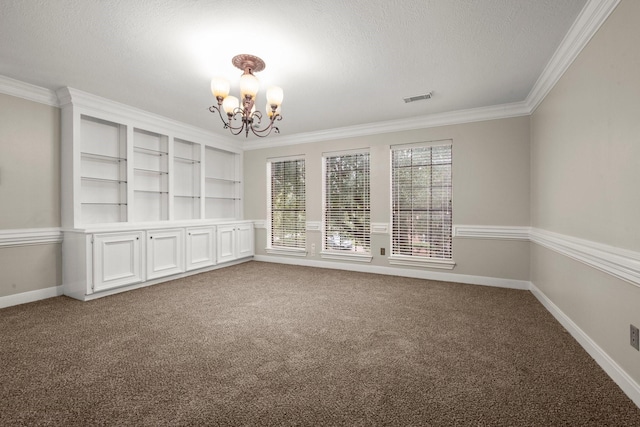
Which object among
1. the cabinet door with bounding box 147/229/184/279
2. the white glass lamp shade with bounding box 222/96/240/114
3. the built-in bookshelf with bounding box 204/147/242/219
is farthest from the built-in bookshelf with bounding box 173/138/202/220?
the white glass lamp shade with bounding box 222/96/240/114

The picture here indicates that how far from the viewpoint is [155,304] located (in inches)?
136

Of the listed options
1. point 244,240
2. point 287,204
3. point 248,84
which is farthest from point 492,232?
point 244,240

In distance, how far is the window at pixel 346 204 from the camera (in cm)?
530

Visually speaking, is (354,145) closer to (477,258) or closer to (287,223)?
(287,223)

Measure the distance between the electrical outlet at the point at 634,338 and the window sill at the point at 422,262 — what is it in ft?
9.05

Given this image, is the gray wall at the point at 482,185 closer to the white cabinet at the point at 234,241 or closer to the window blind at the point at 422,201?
the window blind at the point at 422,201

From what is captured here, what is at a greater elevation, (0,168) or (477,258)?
(0,168)

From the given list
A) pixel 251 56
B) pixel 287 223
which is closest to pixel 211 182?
pixel 287 223

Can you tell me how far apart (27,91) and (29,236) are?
1.72m

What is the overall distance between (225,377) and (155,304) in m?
1.99

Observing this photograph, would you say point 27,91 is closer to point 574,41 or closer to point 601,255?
point 574,41

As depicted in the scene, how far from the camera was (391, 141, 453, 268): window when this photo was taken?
4.66 m

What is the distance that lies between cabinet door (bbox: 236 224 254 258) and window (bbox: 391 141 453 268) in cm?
293

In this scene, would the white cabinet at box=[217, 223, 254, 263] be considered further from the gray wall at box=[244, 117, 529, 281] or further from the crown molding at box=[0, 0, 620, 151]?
the gray wall at box=[244, 117, 529, 281]
